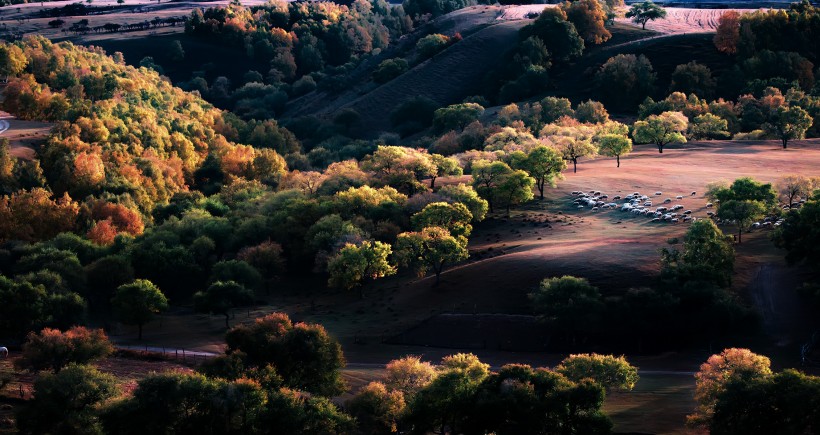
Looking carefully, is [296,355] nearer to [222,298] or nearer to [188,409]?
[188,409]

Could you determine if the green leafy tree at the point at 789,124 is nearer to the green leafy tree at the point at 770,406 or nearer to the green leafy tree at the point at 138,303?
the green leafy tree at the point at 138,303

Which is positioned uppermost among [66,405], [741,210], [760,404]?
[741,210]

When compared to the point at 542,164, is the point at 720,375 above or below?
below

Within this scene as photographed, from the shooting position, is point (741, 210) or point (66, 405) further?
point (741, 210)

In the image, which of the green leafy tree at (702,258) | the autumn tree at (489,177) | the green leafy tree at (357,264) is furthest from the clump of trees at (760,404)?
the autumn tree at (489,177)

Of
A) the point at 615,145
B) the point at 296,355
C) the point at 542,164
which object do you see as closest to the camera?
the point at 296,355

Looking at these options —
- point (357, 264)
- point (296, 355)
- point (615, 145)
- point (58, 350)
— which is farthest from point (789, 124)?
point (58, 350)

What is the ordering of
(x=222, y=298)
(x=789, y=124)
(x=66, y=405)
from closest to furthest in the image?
(x=66, y=405), (x=222, y=298), (x=789, y=124)
